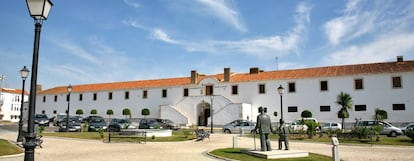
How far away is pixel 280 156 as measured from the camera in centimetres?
1145

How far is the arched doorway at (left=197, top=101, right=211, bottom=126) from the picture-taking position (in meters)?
42.6

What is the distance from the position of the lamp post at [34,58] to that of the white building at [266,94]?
109 feet

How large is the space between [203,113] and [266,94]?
343 inches

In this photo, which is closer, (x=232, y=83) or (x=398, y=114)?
(x=398, y=114)

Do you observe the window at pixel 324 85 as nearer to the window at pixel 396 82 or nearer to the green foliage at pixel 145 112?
the window at pixel 396 82

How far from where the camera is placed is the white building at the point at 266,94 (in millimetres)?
33531

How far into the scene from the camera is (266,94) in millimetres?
39219

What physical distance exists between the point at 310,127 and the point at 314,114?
1569 cm

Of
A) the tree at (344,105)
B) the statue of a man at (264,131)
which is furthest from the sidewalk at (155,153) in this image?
the tree at (344,105)

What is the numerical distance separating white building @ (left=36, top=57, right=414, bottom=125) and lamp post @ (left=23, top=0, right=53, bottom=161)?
33.3m

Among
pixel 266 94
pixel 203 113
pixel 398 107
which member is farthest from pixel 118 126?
pixel 398 107

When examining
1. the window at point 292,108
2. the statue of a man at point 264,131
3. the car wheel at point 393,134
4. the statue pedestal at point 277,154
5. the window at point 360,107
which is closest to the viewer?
the statue pedestal at point 277,154

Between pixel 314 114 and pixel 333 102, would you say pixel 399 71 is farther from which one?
pixel 314 114

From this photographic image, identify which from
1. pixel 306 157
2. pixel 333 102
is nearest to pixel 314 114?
pixel 333 102
